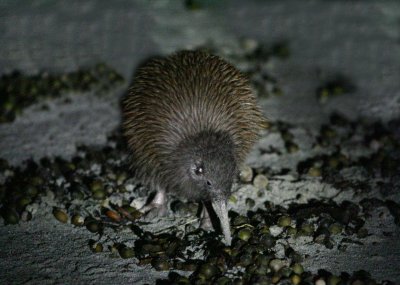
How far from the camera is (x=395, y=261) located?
18.2 feet

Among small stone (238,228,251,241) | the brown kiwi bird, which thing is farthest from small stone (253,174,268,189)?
small stone (238,228,251,241)

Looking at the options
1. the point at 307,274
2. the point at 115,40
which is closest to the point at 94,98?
the point at 115,40

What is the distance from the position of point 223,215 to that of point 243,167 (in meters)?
1.57

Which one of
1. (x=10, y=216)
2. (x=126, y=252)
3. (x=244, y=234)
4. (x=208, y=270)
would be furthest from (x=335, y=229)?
(x=10, y=216)

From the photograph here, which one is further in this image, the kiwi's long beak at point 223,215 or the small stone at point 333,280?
the kiwi's long beak at point 223,215

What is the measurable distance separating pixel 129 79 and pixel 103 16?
2.97 metres

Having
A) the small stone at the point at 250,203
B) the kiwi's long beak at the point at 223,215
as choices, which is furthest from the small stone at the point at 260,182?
the kiwi's long beak at the point at 223,215

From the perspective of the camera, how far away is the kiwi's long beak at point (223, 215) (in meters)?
5.42

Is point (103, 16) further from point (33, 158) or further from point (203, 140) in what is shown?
point (203, 140)

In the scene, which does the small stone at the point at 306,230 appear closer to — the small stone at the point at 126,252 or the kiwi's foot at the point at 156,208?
the kiwi's foot at the point at 156,208

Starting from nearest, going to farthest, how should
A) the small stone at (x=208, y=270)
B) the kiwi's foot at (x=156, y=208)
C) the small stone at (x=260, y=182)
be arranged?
the small stone at (x=208, y=270) → the kiwi's foot at (x=156, y=208) → the small stone at (x=260, y=182)

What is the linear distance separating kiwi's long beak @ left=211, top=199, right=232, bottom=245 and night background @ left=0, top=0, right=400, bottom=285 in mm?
147

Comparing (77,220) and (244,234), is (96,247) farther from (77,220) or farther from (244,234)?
(244,234)

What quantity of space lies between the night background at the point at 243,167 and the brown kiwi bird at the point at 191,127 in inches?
21.5
